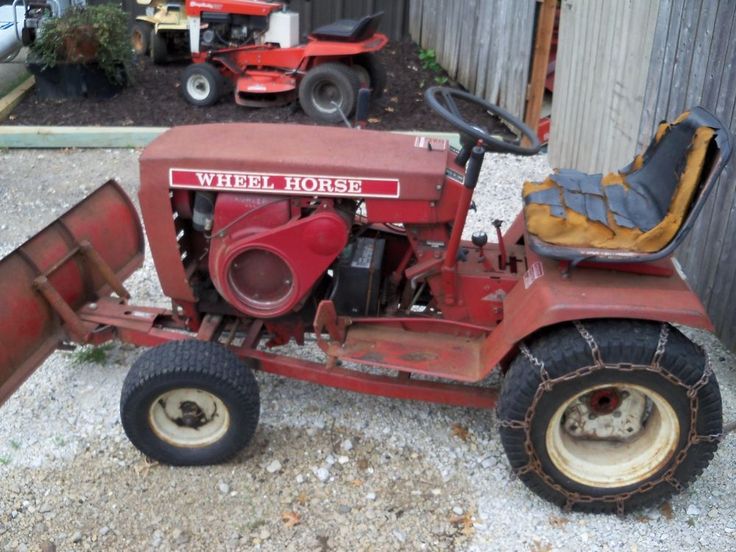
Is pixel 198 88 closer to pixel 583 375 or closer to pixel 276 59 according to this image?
pixel 276 59

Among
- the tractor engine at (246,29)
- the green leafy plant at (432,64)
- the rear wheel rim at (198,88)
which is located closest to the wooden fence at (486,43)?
the green leafy plant at (432,64)

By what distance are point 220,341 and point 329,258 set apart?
72 cm

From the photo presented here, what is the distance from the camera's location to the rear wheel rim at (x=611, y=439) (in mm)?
2924

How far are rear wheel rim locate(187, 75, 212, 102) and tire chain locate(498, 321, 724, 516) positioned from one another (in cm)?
547

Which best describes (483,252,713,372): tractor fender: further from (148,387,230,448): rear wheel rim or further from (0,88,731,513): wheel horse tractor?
(148,387,230,448): rear wheel rim

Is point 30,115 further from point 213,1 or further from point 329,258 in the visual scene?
point 329,258

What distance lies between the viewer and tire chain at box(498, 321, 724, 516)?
8.93ft

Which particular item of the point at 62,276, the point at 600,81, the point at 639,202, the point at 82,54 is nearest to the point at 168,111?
the point at 82,54

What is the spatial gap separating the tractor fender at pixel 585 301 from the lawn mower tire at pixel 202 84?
16.9 feet

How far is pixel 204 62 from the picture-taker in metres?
7.62

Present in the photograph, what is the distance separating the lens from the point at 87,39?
7281mm

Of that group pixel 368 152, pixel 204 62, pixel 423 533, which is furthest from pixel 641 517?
pixel 204 62

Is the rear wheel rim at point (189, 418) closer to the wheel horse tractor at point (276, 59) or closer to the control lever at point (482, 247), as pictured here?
the control lever at point (482, 247)

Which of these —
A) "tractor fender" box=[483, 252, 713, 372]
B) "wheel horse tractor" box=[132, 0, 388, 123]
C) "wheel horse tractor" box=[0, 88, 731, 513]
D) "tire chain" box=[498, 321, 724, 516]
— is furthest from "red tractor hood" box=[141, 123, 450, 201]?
"wheel horse tractor" box=[132, 0, 388, 123]
